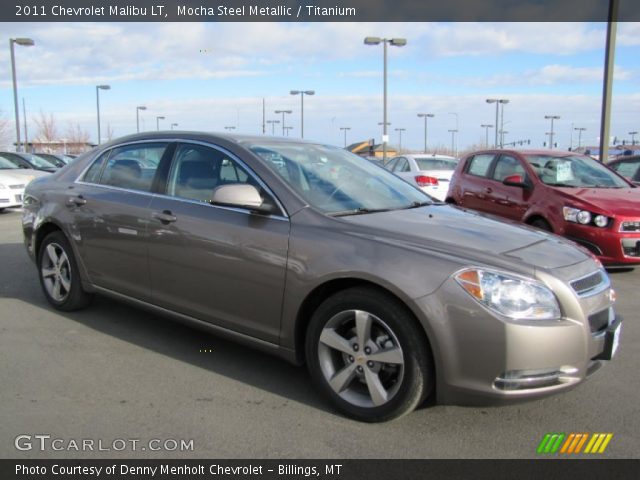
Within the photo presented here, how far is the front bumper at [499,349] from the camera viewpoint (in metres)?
2.72

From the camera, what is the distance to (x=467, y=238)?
3.17 meters

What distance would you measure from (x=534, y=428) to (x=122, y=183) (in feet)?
11.5

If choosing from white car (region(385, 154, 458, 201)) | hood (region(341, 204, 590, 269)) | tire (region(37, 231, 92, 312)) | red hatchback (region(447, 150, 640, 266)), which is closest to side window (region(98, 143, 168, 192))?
tire (region(37, 231, 92, 312))

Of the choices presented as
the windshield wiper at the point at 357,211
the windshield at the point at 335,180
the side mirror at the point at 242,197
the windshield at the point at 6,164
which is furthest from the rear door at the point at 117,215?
the windshield at the point at 6,164

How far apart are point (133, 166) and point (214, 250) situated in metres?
1.43

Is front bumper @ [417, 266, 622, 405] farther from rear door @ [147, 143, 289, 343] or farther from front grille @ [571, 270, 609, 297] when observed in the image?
rear door @ [147, 143, 289, 343]

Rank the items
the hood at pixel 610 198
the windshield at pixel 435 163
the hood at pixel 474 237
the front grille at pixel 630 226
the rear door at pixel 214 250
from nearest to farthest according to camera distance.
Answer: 1. the hood at pixel 474 237
2. the rear door at pixel 214 250
3. the front grille at pixel 630 226
4. the hood at pixel 610 198
5. the windshield at pixel 435 163

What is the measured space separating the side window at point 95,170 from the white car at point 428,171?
24.2 feet

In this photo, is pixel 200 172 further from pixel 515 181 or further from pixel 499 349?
pixel 515 181

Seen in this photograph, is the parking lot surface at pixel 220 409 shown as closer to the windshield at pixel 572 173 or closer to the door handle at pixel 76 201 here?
the door handle at pixel 76 201

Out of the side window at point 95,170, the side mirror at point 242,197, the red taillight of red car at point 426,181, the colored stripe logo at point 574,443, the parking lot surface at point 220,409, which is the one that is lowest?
the colored stripe logo at point 574,443

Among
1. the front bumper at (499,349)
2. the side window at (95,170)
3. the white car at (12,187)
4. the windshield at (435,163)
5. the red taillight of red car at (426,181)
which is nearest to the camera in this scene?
the front bumper at (499,349)

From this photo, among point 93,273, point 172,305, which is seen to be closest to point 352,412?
point 172,305

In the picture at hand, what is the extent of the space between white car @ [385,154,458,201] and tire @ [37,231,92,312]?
7.62 m
